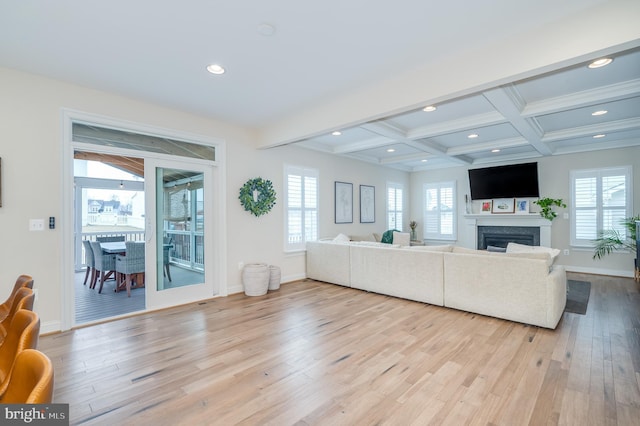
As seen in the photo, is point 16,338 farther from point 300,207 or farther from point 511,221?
point 511,221

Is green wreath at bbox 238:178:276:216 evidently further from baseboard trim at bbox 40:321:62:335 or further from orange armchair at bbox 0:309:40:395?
orange armchair at bbox 0:309:40:395

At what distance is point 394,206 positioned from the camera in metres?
8.42

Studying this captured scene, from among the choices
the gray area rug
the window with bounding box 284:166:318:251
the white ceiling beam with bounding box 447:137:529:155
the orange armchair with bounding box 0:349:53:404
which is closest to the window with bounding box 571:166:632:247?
the gray area rug

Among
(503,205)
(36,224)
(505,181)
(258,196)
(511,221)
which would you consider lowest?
(511,221)

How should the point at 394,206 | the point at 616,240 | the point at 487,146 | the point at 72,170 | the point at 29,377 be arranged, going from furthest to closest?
the point at 394,206, the point at 487,146, the point at 616,240, the point at 72,170, the point at 29,377

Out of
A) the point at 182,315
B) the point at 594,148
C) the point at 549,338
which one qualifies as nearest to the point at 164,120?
the point at 182,315

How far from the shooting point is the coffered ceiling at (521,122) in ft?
11.0

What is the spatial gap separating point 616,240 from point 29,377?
8019mm

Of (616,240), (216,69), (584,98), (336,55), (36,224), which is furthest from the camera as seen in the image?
(616,240)

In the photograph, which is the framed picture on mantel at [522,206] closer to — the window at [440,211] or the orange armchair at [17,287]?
the window at [440,211]

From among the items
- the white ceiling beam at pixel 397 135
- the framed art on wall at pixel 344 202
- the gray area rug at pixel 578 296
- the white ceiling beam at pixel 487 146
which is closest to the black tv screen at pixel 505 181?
the white ceiling beam at pixel 487 146

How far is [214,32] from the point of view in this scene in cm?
246

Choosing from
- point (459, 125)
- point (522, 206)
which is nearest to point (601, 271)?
point (522, 206)

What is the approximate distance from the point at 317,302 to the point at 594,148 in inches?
246
